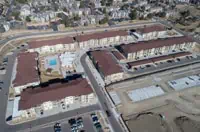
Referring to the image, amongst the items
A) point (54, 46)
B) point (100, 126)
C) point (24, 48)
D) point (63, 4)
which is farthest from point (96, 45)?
point (63, 4)

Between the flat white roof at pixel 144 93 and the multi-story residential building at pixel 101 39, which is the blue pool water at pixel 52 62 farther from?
the flat white roof at pixel 144 93

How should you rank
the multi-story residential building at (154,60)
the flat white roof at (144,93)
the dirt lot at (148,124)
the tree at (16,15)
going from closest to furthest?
the dirt lot at (148,124) → the flat white roof at (144,93) → the multi-story residential building at (154,60) → the tree at (16,15)

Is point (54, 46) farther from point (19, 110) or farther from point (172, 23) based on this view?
point (172, 23)

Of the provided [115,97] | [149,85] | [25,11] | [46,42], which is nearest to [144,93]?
[149,85]

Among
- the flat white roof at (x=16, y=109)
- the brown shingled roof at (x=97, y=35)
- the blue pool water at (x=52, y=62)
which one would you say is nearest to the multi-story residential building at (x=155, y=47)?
the brown shingled roof at (x=97, y=35)

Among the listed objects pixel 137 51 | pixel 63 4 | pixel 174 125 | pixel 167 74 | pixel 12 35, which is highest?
pixel 63 4
